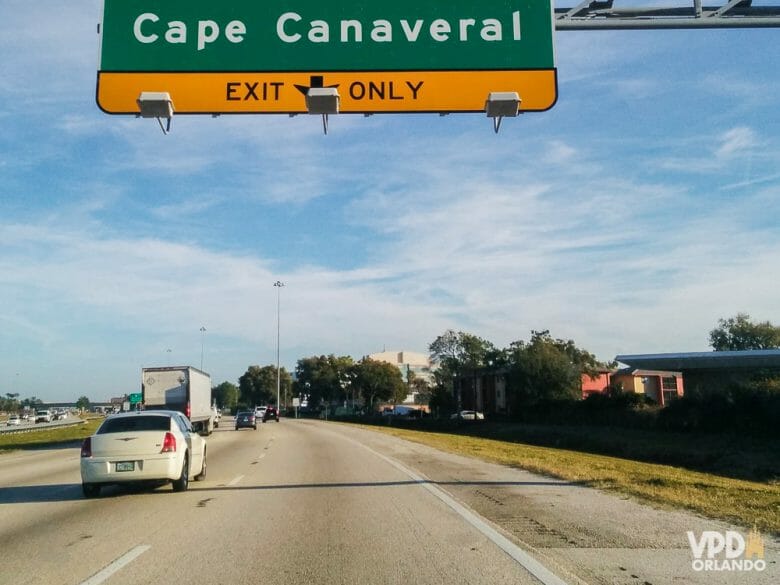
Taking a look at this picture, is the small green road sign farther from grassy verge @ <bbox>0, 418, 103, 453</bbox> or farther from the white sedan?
grassy verge @ <bbox>0, 418, 103, 453</bbox>

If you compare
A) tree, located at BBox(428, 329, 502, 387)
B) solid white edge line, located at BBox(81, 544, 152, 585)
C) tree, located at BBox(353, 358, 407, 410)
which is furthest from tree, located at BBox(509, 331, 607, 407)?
solid white edge line, located at BBox(81, 544, 152, 585)

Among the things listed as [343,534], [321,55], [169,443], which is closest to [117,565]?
[343,534]

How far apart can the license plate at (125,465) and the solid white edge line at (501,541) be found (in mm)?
5561

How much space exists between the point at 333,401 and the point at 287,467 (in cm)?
12911

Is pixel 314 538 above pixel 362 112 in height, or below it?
below

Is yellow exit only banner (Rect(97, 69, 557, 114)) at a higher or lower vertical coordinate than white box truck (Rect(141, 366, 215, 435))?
higher

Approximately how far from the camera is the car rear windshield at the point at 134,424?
1378cm

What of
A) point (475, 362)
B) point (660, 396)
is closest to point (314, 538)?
point (660, 396)

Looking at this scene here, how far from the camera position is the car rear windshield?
1378 centimetres

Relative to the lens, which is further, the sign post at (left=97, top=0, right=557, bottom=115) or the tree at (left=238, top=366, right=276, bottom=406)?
the tree at (left=238, top=366, right=276, bottom=406)

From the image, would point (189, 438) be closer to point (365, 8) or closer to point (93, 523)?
point (93, 523)

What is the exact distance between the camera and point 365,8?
1084 centimetres

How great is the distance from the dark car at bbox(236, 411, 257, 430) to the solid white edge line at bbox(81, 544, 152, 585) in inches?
1804

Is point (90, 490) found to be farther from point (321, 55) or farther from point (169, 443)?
point (321, 55)
